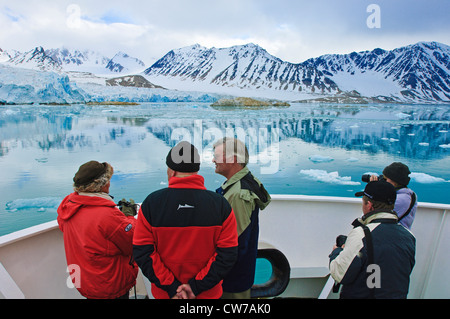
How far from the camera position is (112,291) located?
124cm

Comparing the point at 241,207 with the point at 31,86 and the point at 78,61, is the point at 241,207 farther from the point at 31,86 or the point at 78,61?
the point at 78,61

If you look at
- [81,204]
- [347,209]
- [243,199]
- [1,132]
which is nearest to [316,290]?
[347,209]

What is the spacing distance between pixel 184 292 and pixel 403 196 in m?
1.33

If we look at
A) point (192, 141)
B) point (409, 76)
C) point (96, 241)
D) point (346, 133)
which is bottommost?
point (192, 141)

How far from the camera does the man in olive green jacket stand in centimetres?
117

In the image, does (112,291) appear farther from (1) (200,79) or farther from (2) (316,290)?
(1) (200,79)

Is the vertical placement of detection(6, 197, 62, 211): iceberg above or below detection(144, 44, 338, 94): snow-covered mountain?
below

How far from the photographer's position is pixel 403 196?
1551mm

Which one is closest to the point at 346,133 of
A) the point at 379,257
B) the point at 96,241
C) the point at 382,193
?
the point at 382,193

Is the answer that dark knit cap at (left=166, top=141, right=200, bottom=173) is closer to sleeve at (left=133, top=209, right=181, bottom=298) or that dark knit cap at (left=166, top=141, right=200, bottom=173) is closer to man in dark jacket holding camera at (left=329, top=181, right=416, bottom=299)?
sleeve at (left=133, top=209, right=181, bottom=298)

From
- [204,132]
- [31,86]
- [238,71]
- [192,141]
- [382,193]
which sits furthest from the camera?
[238,71]

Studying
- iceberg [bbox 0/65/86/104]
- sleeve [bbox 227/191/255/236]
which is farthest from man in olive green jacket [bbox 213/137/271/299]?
iceberg [bbox 0/65/86/104]

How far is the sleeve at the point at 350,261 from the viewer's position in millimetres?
1049

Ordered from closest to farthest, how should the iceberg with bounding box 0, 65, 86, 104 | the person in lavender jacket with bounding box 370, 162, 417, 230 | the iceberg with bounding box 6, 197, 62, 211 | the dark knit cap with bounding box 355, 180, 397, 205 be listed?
the dark knit cap with bounding box 355, 180, 397, 205 < the person in lavender jacket with bounding box 370, 162, 417, 230 < the iceberg with bounding box 6, 197, 62, 211 < the iceberg with bounding box 0, 65, 86, 104
